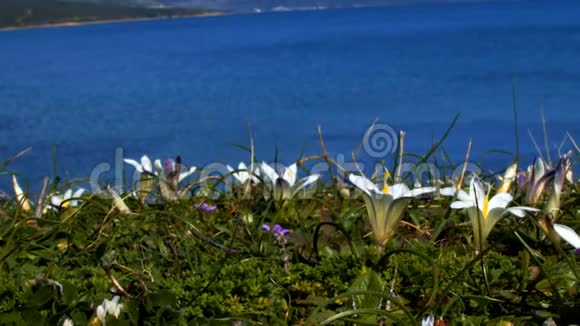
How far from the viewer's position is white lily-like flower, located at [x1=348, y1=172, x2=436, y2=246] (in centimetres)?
126

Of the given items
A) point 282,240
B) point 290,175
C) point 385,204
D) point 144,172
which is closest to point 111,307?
point 282,240

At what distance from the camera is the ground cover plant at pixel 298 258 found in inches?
44.5

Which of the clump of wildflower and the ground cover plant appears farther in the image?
the clump of wildflower

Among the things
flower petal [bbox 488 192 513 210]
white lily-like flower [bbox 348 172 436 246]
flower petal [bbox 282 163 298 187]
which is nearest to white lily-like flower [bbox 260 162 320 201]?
flower petal [bbox 282 163 298 187]

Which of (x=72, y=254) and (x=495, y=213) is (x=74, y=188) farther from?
(x=495, y=213)

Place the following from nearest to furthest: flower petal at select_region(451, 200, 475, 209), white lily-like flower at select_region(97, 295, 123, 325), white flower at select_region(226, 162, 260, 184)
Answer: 1. white lily-like flower at select_region(97, 295, 123, 325)
2. flower petal at select_region(451, 200, 475, 209)
3. white flower at select_region(226, 162, 260, 184)

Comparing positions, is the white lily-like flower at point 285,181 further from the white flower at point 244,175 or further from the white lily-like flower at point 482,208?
the white lily-like flower at point 482,208

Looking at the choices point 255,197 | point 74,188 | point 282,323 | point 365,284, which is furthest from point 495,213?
point 74,188

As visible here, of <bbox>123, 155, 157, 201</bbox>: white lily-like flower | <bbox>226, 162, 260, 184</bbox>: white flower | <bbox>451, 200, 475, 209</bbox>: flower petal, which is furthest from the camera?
A: <bbox>123, 155, 157, 201</bbox>: white lily-like flower

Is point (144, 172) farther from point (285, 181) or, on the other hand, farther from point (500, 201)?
point (500, 201)

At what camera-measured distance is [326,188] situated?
72.1 inches

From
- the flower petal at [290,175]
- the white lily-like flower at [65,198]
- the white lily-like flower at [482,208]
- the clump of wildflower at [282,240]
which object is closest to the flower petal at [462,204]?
the white lily-like flower at [482,208]

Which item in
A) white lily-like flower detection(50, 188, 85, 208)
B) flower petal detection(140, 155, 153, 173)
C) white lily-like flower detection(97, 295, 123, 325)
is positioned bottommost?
white lily-like flower detection(50, 188, 85, 208)

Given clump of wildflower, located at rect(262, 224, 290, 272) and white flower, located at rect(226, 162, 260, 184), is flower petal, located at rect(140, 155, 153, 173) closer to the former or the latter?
white flower, located at rect(226, 162, 260, 184)
